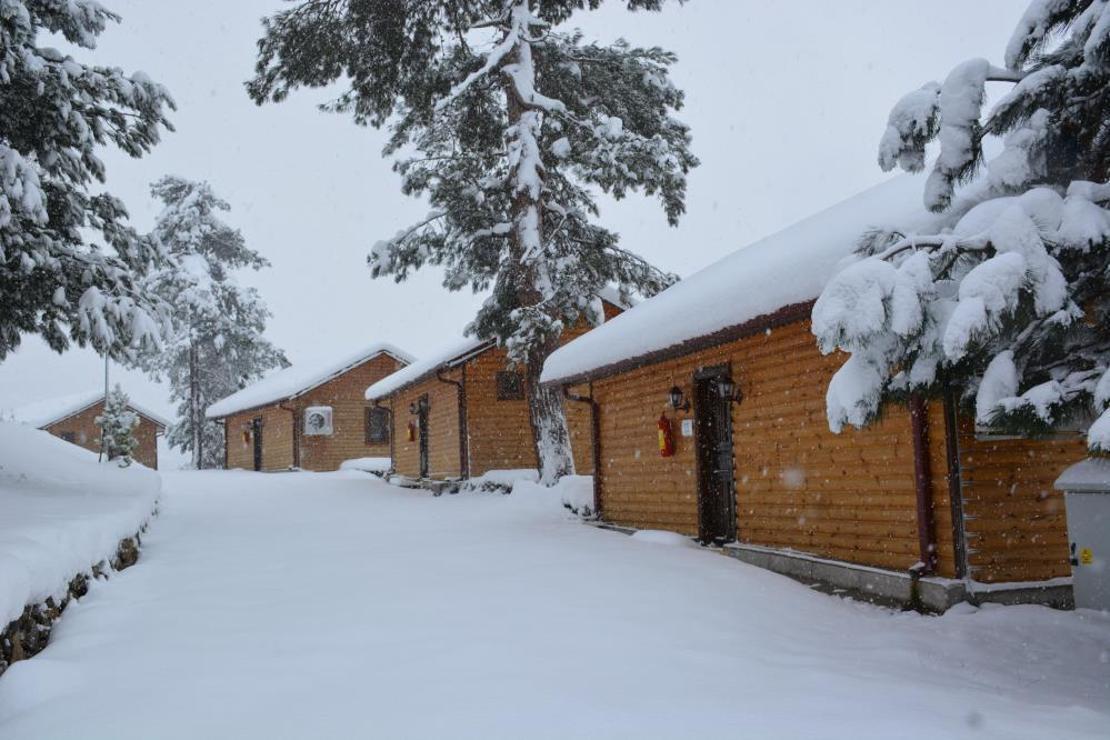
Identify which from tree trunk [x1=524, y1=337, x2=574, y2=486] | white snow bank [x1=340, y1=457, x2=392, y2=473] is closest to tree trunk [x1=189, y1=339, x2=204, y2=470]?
white snow bank [x1=340, y1=457, x2=392, y2=473]

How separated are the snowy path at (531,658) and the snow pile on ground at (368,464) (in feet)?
64.5

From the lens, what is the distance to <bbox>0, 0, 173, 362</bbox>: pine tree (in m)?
9.90

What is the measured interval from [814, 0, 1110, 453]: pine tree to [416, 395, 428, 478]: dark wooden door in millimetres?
19124

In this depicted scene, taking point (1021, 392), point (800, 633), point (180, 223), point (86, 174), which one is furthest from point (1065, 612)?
point (180, 223)

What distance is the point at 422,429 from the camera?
79.0 feet

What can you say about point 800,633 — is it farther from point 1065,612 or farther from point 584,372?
point 584,372

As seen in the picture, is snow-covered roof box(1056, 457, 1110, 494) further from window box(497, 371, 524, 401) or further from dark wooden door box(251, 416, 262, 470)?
dark wooden door box(251, 416, 262, 470)

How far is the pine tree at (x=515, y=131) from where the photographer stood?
1592 centimetres

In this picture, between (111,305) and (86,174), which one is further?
(86,174)

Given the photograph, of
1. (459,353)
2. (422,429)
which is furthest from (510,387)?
(422,429)

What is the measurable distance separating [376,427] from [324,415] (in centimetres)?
217

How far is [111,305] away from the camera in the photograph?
1055cm

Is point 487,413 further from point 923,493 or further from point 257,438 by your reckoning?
point 257,438

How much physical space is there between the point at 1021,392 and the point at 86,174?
11155mm
